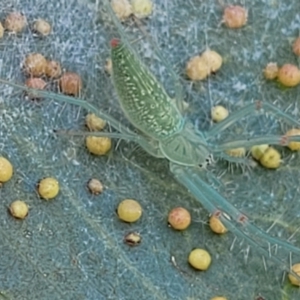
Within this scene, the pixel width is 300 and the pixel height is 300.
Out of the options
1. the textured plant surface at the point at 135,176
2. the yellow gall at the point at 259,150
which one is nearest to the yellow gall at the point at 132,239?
the textured plant surface at the point at 135,176

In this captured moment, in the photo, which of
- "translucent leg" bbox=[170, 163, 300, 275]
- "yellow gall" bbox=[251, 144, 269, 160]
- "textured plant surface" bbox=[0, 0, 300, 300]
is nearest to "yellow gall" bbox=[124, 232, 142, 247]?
"textured plant surface" bbox=[0, 0, 300, 300]

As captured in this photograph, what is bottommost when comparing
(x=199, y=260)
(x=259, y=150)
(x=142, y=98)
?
(x=199, y=260)

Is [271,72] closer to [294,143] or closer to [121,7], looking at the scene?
[294,143]

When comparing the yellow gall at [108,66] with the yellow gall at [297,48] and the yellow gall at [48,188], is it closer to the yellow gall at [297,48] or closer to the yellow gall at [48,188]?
the yellow gall at [48,188]

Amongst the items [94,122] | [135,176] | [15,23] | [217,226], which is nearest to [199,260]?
[217,226]

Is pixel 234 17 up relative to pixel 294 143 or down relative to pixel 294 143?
up

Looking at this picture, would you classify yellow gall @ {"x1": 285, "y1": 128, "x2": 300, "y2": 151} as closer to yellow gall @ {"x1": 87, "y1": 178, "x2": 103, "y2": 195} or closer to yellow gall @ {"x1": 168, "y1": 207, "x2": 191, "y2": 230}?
yellow gall @ {"x1": 168, "y1": 207, "x2": 191, "y2": 230}
